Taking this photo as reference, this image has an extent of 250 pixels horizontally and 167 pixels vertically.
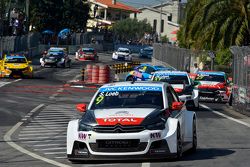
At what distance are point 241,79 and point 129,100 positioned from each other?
629 inches

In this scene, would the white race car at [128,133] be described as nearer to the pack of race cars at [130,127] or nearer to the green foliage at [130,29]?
the pack of race cars at [130,127]

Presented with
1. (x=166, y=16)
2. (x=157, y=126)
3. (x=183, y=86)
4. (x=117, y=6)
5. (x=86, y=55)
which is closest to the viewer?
(x=157, y=126)

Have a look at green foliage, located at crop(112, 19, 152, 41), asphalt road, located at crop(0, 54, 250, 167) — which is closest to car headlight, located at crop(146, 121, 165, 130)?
asphalt road, located at crop(0, 54, 250, 167)

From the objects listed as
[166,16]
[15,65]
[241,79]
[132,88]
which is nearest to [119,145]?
Answer: [132,88]

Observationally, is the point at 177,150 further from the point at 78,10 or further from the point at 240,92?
the point at 78,10

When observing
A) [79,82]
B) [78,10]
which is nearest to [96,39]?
[78,10]

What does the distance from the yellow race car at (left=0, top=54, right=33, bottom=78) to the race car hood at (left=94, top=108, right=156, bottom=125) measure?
112ft

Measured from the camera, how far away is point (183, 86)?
94.8 feet

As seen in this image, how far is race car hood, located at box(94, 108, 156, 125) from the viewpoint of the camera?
13.0m

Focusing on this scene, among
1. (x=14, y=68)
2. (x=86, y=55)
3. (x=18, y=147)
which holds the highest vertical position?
(x=18, y=147)

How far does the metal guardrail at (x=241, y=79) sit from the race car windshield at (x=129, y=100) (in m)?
14.1

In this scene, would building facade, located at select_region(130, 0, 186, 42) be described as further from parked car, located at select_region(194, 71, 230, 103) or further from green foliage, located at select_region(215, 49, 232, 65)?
parked car, located at select_region(194, 71, 230, 103)

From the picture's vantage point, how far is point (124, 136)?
12.9 m

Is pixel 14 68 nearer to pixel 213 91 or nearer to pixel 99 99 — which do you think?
pixel 213 91
